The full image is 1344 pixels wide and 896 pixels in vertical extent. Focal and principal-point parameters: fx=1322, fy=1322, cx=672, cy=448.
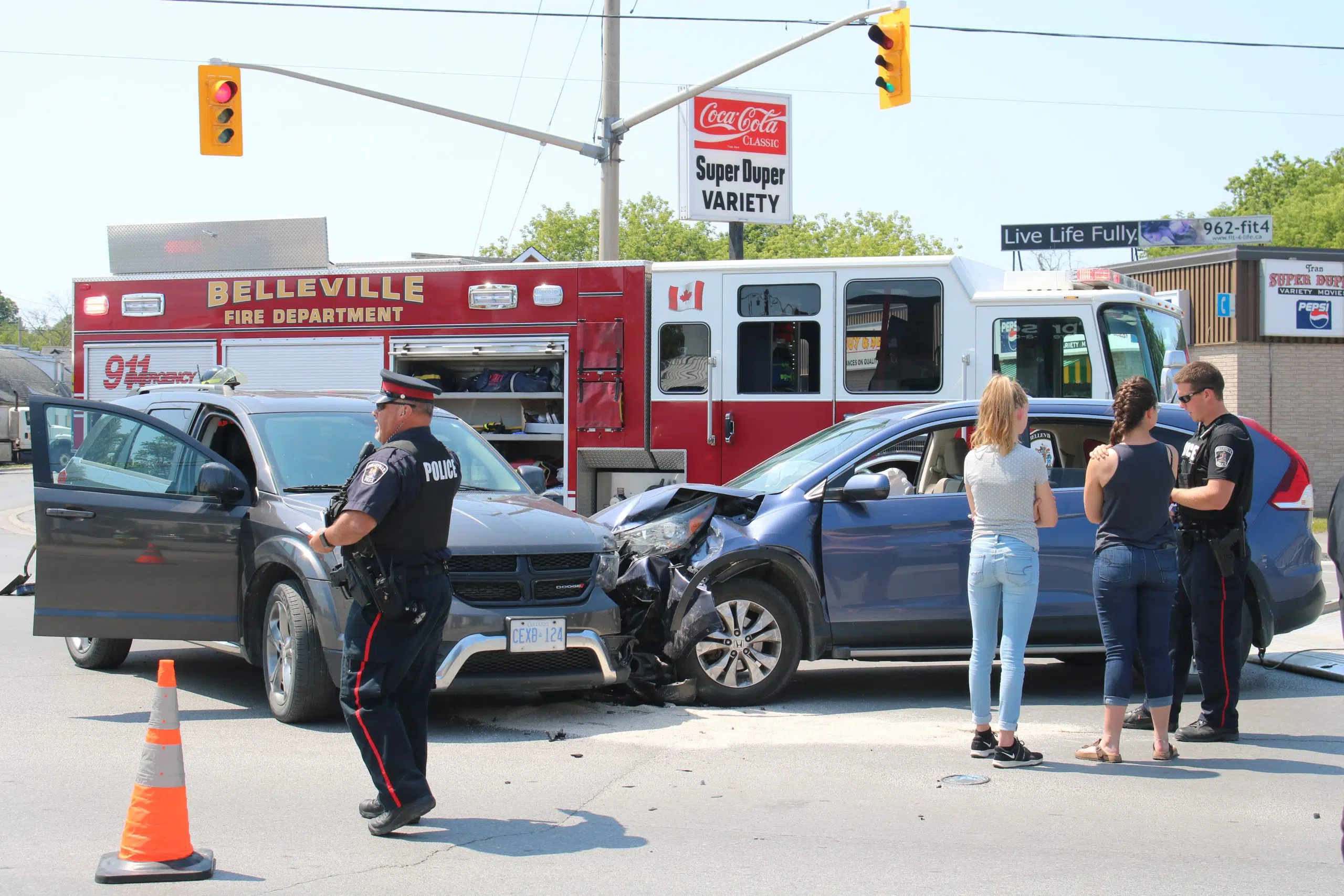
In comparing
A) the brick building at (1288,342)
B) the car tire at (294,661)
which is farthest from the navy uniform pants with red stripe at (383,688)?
the brick building at (1288,342)

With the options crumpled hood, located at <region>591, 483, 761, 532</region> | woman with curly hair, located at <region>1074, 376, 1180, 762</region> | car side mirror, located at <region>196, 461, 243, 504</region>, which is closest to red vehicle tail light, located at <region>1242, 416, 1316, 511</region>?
woman with curly hair, located at <region>1074, 376, 1180, 762</region>

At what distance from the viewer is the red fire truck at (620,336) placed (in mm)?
11289

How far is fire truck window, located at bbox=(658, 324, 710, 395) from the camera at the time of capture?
12047 mm

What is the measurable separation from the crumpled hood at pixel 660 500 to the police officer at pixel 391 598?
117 inches

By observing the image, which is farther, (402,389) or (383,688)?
(402,389)

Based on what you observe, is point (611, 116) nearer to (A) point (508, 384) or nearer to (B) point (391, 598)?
(A) point (508, 384)

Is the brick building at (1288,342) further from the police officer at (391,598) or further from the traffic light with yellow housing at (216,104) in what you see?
the police officer at (391,598)

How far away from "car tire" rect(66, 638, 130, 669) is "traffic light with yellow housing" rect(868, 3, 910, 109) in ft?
35.0

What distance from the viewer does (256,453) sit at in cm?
766

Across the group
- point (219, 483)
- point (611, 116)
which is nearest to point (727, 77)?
point (611, 116)

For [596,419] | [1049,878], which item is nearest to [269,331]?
[596,419]

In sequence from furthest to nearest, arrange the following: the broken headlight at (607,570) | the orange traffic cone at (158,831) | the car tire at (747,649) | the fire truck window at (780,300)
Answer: the fire truck window at (780,300)
the car tire at (747,649)
the broken headlight at (607,570)
the orange traffic cone at (158,831)

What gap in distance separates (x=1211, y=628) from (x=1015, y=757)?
4.29ft

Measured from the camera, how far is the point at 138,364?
541 inches
